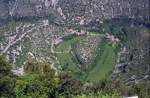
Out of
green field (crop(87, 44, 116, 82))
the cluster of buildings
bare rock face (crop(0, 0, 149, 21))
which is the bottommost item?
green field (crop(87, 44, 116, 82))

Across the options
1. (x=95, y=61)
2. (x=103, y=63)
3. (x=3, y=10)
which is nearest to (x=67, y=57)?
(x=95, y=61)

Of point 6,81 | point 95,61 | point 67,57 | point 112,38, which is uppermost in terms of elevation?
point 6,81

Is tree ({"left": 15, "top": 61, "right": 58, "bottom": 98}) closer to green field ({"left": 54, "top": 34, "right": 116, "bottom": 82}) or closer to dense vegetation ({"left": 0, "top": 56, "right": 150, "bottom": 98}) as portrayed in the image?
dense vegetation ({"left": 0, "top": 56, "right": 150, "bottom": 98})

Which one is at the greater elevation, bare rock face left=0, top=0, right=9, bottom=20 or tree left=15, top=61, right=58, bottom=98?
tree left=15, top=61, right=58, bottom=98

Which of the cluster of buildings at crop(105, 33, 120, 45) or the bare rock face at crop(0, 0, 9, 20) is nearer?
the bare rock face at crop(0, 0, 9, 20)

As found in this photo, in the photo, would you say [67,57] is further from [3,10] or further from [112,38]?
[3,10]

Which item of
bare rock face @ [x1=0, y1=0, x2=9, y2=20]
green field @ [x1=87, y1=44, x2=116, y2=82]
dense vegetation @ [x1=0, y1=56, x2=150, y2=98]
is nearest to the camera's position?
dense vegetation @ [x1=0, y1=56, x2=150, y2=98]

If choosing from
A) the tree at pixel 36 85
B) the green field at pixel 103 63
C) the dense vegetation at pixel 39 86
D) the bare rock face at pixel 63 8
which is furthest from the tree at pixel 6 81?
the bare rock face at pixel 63 8

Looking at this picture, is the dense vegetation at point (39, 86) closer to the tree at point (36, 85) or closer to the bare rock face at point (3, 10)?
the tree at point (36, 85)

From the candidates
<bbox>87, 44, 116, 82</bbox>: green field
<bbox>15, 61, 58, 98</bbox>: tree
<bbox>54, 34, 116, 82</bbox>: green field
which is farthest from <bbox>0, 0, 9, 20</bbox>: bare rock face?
<bbox>15, 61, 58, 98</bbox>: tree
